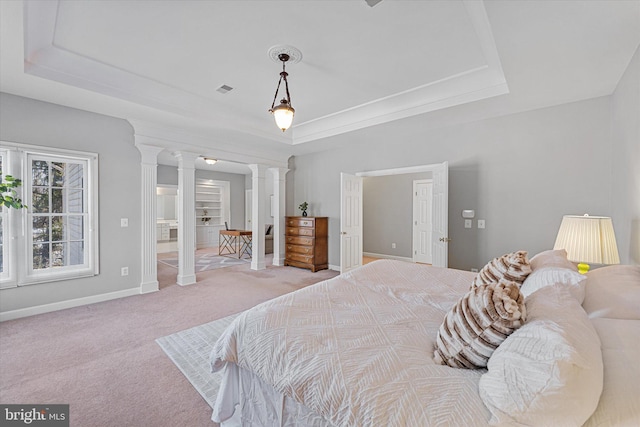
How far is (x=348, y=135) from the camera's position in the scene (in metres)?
4.80

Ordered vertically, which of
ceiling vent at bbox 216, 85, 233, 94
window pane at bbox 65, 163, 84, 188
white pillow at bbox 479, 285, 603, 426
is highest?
ceiling vent at bbox 216, 85, 233, 94

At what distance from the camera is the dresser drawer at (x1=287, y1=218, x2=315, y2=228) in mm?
5692

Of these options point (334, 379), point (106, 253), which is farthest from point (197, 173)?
point (334, 379)

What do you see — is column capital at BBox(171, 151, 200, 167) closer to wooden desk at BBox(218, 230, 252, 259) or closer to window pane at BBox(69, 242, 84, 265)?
window pane at BBox(69, 242, 84, 265)

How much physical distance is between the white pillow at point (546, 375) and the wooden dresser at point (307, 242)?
15.5 feet

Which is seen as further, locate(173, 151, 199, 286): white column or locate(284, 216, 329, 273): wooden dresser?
locate(284, 216, 329, 273): wooden dresser

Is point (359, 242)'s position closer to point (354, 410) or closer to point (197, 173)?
point (354, 410)

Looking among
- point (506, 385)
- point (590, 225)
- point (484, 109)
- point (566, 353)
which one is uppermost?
point (484, 109)

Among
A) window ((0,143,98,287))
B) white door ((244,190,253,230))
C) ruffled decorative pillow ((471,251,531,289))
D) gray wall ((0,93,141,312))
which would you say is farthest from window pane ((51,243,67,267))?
white door ((244,190,253,230))

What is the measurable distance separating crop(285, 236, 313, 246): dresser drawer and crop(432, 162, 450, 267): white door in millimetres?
2454

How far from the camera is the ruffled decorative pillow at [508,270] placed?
1.76 metres

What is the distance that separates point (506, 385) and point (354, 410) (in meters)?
0.50

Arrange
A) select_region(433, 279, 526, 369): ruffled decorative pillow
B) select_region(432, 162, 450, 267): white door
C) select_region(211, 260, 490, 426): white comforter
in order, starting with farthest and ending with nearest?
1. select_region(432, 162, 450, 267): white door
2. select_region(433, 279, 526, 369): ruffled decorative pillow
3. select_region(211, 260, 490, 426): white comforter

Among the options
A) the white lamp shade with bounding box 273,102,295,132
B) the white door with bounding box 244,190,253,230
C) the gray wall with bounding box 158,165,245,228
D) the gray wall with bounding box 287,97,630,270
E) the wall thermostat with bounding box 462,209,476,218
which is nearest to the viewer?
the white lamp shade with bounding box 273,102,295,132
